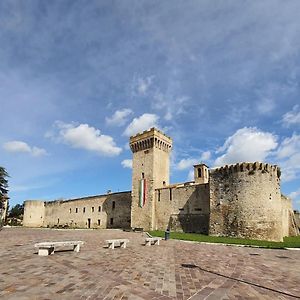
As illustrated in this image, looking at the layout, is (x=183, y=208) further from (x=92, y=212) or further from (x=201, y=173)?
(x=92, y=212)

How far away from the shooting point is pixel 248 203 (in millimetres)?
25219

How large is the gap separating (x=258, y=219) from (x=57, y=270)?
2044 centimetres

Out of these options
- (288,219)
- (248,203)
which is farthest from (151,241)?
(288,219)

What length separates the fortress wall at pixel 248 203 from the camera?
80.1ft

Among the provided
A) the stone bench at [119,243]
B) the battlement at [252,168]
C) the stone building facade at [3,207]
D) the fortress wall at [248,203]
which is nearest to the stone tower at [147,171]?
the fortress wall at [248,203]

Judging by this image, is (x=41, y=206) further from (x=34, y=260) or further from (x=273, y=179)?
(x=34, y=260)

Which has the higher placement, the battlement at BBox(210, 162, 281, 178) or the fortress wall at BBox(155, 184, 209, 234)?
the battlement at BBox(210, 162, 281, 178)

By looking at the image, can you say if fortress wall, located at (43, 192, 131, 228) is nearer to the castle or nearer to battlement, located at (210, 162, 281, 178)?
the castle

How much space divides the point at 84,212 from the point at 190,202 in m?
23.3

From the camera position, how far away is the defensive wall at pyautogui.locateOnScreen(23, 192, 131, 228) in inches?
1636

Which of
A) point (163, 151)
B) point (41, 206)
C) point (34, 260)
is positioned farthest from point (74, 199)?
point (34, 260)

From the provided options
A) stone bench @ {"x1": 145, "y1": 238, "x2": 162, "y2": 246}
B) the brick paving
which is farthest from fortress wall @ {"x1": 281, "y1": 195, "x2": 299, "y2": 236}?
the brick paving

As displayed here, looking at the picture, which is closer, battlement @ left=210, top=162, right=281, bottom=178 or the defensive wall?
battlement @ left=210, top=162, right=281, bottom=178

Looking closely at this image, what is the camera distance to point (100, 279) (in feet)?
24.0
